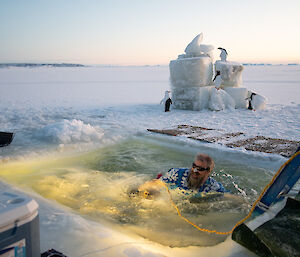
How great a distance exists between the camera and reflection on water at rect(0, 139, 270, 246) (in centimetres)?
318

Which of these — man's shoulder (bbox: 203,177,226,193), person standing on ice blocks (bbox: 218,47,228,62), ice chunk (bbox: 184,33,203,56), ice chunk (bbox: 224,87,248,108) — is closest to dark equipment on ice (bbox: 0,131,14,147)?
man's shoulder (bbox: 203,177,226,193)

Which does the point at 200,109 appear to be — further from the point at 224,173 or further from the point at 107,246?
the point at 107,246

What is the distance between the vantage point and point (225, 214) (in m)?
3.55

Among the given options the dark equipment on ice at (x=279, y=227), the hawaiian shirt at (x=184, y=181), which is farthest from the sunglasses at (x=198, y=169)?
the dark equipment on ice at (x=279, y=227)

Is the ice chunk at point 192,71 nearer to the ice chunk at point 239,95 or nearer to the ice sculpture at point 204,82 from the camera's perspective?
the ice sculpture at point 204,82

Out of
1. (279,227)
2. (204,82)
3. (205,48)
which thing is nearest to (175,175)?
(279,227)

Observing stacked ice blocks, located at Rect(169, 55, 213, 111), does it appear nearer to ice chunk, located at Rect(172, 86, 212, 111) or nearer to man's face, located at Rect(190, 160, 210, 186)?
ice chunk, located at Rect(172, 86, 212, 111)

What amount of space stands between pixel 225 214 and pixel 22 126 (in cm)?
628

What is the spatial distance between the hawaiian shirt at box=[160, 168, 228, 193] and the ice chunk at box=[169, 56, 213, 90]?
746cm

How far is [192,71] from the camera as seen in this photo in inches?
419

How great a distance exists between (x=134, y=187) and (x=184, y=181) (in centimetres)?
102

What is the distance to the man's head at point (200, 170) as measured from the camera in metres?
3.34

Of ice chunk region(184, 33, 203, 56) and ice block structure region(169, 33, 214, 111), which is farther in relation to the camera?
ice chunk region(184, 33, 203, 56)

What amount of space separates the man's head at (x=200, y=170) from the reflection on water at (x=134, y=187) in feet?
0.76
